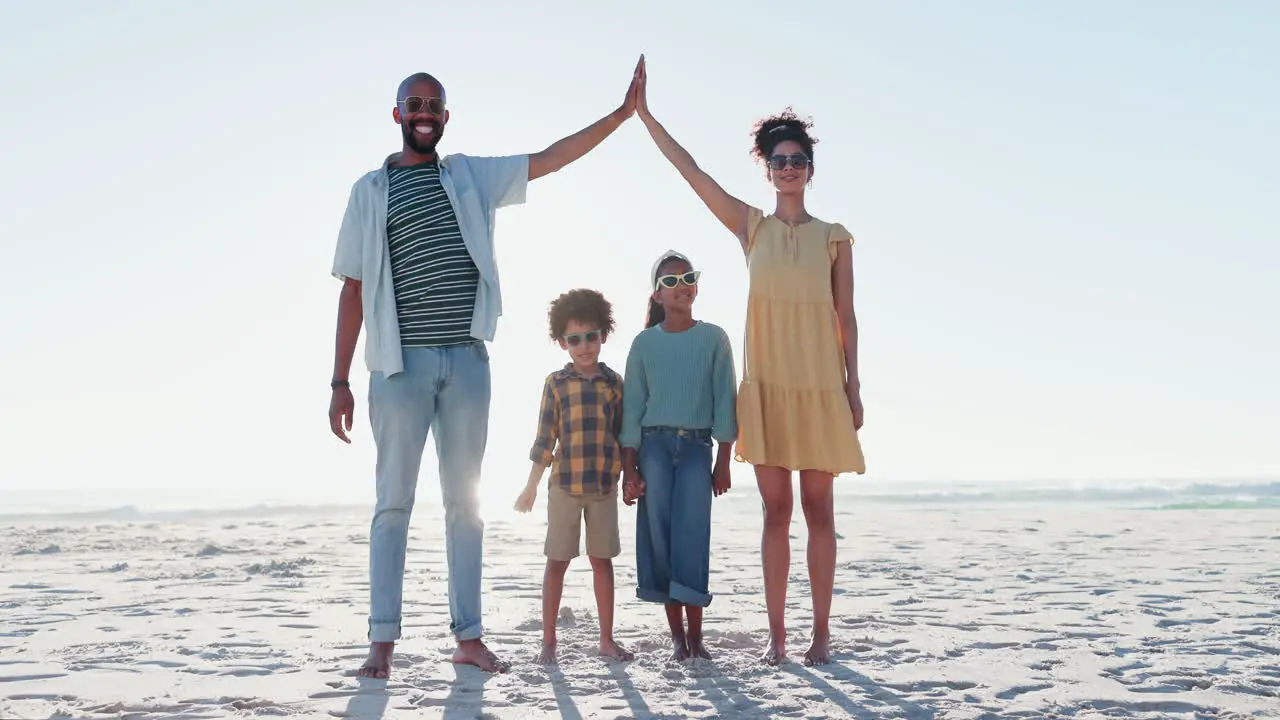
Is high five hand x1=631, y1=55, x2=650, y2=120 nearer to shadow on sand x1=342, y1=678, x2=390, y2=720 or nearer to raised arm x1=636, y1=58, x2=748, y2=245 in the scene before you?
raised arm x1=636, y1=58, x2=748, y2=245

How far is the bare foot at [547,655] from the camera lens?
4203mm

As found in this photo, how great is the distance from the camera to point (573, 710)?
11.0 ft

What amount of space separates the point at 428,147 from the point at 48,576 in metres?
5.02

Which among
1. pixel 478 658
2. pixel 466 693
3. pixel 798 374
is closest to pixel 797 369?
pixel 798 374

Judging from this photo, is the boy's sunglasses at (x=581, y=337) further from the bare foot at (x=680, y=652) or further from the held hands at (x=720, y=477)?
the bare foot at (x=680, y=652)

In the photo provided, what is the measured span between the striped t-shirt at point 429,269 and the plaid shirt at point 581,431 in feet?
1.77

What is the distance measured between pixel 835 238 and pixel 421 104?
177cm

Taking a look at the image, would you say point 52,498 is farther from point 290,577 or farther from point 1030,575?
point 1030,575

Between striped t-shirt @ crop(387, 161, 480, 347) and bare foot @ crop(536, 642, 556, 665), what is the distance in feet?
4.09

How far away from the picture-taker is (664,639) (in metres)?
4.77

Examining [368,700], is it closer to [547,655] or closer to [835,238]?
[547,655]

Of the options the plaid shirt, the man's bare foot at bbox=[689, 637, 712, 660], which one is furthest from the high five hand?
the man's bare foot at bbox=[689, 637, 712, 660]

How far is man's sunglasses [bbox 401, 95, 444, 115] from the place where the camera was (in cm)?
430

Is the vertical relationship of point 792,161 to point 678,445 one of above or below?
above
